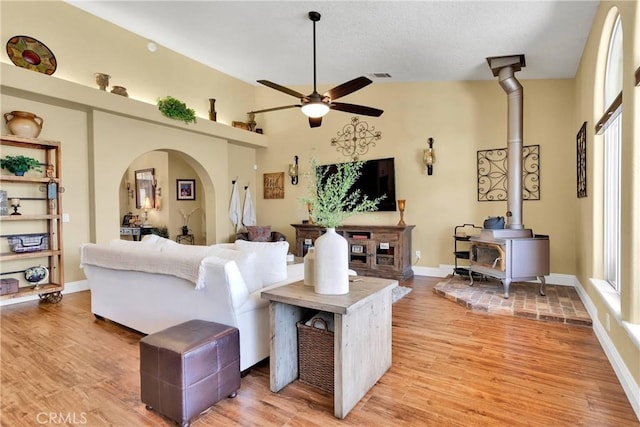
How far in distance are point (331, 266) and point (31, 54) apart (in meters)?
4.79

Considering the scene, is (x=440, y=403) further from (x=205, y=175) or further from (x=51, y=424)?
(x=205, y=175)

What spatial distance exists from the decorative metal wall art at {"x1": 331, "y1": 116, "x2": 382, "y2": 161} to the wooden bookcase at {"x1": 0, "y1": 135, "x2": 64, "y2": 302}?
4299mm

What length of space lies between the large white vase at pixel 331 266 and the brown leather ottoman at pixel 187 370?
64 cm

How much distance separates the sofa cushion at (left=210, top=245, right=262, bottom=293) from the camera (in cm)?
233

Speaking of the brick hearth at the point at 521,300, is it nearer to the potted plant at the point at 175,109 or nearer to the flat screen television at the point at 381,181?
the flat screen television at the point at 381,181

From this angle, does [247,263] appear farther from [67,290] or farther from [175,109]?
[175,109]

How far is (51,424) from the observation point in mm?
1838

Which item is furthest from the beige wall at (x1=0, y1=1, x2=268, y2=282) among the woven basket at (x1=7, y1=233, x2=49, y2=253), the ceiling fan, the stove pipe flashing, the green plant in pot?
the stove pipe flashing

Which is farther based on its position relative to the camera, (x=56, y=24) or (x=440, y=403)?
(x=56, y=24)

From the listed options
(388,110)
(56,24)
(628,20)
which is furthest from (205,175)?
(628,20)

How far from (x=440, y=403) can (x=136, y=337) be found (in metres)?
2.60

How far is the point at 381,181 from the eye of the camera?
5895 mm

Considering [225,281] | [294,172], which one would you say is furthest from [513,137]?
[225,281]

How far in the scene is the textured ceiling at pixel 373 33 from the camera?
11.2 ft
